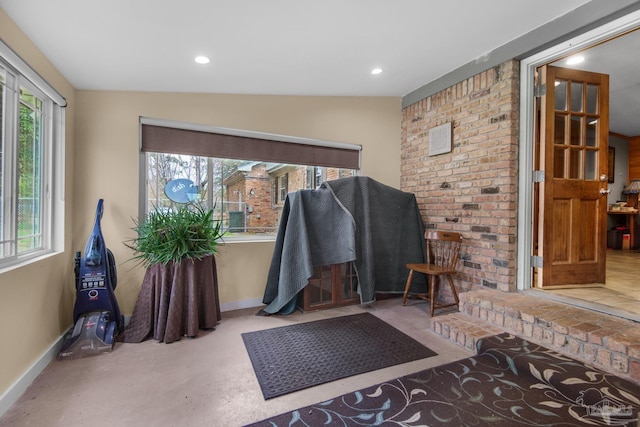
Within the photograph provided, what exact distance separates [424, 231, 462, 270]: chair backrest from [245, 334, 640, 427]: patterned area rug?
122 cm

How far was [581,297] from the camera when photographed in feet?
8.18

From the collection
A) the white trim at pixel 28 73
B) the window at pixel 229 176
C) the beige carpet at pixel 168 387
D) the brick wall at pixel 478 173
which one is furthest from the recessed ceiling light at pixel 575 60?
the white trim at pixel 28 73

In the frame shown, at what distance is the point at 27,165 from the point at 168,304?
1474 mm

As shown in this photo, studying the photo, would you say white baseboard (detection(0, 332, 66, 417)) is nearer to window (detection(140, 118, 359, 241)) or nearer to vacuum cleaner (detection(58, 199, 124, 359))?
vacuum cleaner (detection(58, 199, 124, 359))

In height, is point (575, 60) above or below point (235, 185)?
above

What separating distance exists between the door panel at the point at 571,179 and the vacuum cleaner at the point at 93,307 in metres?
3.85

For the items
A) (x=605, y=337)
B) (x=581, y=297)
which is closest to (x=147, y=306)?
(x=605, y=337)

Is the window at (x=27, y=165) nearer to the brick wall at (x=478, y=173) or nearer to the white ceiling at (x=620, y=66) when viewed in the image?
the brick wall at (x=478, y=173)

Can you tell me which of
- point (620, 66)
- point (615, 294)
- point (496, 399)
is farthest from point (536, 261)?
point (620, 66)

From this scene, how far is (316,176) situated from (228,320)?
2035 mm

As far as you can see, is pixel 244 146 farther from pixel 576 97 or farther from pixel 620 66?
pixel 620 66

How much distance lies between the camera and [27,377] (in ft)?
5.97

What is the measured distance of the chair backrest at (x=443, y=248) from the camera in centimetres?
303

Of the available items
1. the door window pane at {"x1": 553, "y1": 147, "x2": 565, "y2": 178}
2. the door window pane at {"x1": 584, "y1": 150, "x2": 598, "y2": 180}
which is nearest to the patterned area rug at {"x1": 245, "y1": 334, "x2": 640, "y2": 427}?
the door window pane at {"x1": 553, "y1": 147, "x2": 565, "y2": 178}
